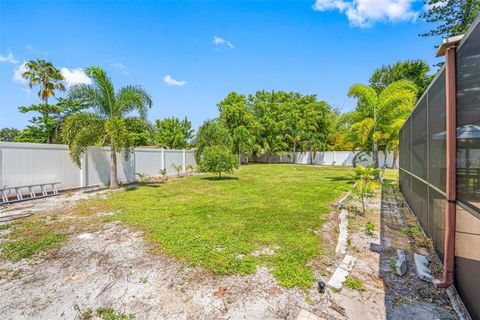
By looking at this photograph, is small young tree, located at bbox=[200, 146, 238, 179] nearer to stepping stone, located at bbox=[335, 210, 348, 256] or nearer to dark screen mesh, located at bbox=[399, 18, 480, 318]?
stepping stone, located at bbox=[335, 210, 348, 256]

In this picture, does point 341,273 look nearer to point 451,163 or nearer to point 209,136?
point 451,163

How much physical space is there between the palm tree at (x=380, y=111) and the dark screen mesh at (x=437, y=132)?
7820mm

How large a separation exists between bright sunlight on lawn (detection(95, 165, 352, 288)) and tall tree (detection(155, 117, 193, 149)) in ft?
63.7

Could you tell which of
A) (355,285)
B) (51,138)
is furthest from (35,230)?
(51,138)

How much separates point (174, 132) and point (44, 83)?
509 inches

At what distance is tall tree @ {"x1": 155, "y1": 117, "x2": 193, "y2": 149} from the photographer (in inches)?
1048

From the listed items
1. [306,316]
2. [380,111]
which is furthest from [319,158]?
[306,316]

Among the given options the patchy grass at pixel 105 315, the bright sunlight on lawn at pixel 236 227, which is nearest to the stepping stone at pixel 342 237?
the bright sunlight on lawn at pixel 236 227

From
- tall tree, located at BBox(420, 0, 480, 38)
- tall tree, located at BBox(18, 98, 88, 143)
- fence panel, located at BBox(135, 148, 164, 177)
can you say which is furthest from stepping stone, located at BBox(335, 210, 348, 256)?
tall tree, located at BBox(18, 98, 88, 143)

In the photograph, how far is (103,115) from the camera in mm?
9250

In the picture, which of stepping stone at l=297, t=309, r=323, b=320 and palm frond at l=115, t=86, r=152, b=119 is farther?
palm frond at l=115, t=86, r=152, b=119

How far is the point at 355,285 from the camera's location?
2.53m

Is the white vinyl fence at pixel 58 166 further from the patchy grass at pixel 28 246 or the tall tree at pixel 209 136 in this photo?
the patchy grass at pixel 28 246

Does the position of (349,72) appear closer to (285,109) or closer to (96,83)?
(285,109)
